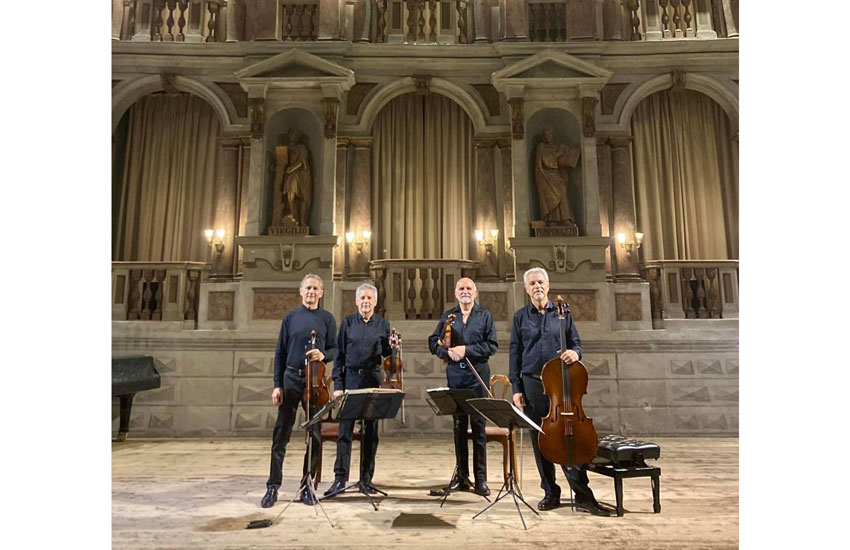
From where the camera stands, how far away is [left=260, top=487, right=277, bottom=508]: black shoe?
380 centimetres

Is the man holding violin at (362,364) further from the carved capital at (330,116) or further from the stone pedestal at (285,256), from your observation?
the carved capital at (330,116)

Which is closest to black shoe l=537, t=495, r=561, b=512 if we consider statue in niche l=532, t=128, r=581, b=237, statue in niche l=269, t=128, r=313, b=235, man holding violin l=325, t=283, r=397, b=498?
man holding violin l=325, t=283, r=397, b=498

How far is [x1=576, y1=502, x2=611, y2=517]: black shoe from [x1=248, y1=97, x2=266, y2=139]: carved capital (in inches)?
256

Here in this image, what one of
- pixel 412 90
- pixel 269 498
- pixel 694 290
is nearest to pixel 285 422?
pixel 269 498

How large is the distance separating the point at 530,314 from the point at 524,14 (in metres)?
6.19

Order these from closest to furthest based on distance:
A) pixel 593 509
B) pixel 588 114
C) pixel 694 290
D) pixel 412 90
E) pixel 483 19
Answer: pixel 593 509 < pixel 694 290 < pixel 588 114 < pixel 412 90 < pixel 483 19

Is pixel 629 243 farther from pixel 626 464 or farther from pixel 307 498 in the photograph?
pixel 307 498

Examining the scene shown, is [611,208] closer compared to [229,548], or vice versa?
[229,548]

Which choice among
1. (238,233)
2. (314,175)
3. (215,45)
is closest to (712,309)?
(314,175)

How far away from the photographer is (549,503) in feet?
12.0

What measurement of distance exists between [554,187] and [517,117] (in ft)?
3.84

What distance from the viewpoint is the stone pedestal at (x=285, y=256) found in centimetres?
757

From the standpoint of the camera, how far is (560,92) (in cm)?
808

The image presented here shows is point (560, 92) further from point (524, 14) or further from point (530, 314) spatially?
point (530, 314)
